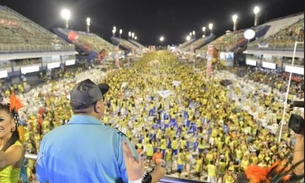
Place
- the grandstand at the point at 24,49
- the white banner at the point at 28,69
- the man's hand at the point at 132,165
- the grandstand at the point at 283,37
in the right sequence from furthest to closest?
the white banner at the point at 28,69 < the grandstand at the point at 283,37 < the grandstand at the point at 24,49 < the man's hand at the point at 132,165

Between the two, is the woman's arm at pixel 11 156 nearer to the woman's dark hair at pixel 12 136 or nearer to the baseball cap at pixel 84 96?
the woman's dark hair at pixel 12 136

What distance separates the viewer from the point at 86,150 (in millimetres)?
1754

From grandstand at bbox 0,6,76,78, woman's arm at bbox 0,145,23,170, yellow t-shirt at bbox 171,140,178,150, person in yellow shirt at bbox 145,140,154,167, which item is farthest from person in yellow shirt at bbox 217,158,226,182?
grandstand at bbox 0,6,76,78

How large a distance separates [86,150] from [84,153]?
0.07ft

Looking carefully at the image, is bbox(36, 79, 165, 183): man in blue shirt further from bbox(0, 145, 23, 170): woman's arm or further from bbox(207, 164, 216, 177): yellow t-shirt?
bbox(207, 164, 216, 177): yellow t-shirt

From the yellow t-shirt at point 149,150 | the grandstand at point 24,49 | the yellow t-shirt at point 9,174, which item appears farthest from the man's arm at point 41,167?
the grandstand at point 24,49

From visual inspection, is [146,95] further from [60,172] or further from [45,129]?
[60,172]

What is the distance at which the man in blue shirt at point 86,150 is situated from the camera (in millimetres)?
1744

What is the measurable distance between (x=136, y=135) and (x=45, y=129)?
402cm

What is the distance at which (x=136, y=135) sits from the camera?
14508 millimetres

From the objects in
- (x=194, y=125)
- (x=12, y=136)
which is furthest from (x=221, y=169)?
(x=12, y=136)

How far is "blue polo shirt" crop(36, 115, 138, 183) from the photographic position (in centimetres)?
175

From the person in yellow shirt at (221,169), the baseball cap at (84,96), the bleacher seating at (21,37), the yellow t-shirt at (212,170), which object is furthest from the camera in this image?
the bleacher seating at (21,37)

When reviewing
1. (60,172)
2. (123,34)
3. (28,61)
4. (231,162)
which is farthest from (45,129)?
(123,34)
